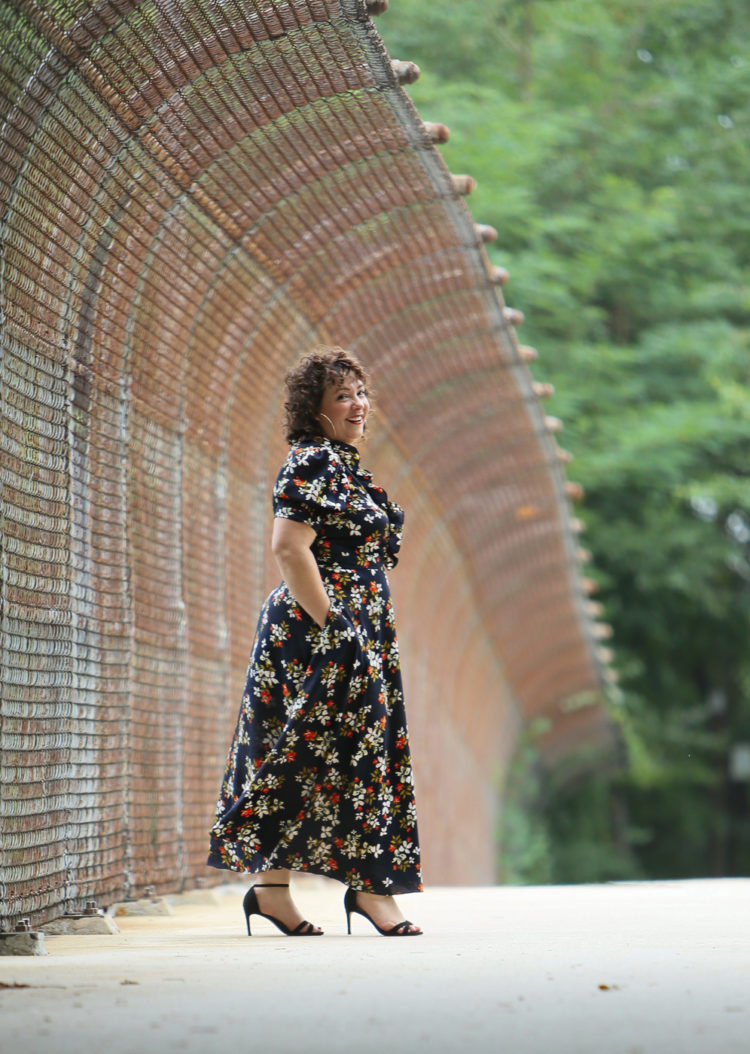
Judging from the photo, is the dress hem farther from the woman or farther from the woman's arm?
the woman's arm

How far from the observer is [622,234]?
17.4 m

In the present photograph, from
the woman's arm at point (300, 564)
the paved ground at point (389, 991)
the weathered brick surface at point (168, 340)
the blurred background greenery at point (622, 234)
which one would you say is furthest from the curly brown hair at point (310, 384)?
the blurred background greenery at point (622, 234)

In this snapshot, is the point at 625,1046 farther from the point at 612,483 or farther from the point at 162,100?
the point at 612,483

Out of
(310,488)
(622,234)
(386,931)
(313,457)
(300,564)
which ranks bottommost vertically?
(386,931)

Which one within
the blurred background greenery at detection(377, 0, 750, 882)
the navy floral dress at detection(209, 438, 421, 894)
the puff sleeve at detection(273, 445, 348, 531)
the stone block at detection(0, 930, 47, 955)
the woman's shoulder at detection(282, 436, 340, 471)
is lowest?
the stone block at detection(0, 930, 47, 955)

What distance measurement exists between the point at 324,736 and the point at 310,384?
41.1 inches

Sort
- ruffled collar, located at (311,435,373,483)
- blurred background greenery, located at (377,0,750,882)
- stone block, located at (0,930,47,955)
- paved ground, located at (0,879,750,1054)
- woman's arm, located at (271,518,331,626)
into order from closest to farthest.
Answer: paved ground, located at (0,879,750,1054) → stone block, located at (0,930,47,955) → woman's arm, located at (271,518,331,626) → ruffled collar, located at (311,435,373,483) → blurred background greenery, located at (377,0,750,882)

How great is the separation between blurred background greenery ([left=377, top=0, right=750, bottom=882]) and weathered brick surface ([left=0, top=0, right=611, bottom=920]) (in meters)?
7.45

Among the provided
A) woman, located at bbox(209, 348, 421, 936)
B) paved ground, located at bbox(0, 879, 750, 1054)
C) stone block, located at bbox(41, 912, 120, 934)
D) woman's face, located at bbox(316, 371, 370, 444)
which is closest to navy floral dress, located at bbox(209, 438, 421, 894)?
woman, located at bbox(209, 348, 421, 936)

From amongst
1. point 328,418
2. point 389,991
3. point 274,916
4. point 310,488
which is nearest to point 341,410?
point 328,418

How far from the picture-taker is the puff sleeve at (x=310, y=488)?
476cm

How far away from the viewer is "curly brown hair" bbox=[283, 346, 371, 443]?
5004 millimetres

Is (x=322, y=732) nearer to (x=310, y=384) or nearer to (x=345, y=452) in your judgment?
(x=345, y=452)

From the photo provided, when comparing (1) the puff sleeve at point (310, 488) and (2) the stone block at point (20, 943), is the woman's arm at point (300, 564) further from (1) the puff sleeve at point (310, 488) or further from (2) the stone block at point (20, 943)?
(2) the stone block at point (20, 943)
